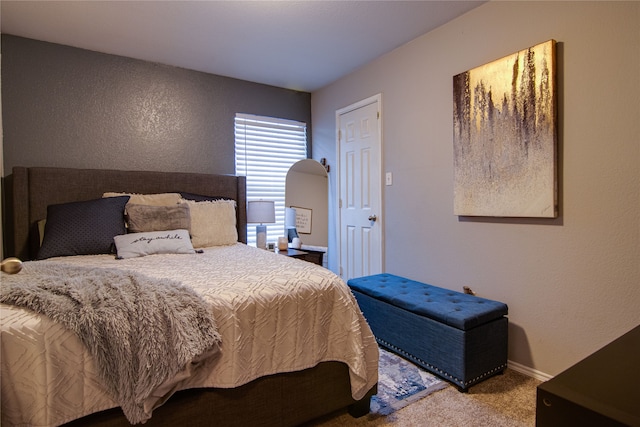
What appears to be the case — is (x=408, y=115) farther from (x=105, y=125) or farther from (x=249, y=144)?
(x=105, y=125)

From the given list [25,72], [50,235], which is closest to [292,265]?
[50,235]

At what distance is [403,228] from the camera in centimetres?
304

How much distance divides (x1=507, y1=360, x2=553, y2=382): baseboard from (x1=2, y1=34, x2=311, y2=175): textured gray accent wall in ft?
10.0

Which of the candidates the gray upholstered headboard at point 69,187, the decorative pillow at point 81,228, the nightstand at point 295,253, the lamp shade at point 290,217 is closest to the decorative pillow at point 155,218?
the decorative pillow at point 81,228

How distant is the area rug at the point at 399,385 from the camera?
71.9 inches

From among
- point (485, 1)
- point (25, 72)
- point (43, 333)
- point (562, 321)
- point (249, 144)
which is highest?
point (485, 1)

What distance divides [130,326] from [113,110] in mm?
2625

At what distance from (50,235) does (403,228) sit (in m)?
2.68

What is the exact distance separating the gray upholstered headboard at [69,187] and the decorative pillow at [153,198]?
0.14 m

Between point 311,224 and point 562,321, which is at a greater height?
point 311,224

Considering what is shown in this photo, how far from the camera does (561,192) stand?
2006 mm

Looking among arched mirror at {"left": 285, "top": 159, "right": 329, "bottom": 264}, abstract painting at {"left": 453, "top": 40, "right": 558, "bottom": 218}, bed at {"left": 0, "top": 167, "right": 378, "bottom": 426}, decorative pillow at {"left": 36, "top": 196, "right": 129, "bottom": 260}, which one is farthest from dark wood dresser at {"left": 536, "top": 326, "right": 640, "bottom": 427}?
arched mirror at {"left": 285, "top": 159, "right": 329, "bottom": 264}

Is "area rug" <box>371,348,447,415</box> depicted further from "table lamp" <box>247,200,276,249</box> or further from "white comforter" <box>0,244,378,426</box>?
"table lamp" <box>247,200,276,249</box>

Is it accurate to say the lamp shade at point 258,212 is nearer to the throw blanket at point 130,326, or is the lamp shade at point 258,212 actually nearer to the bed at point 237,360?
the bed at point 237,360
